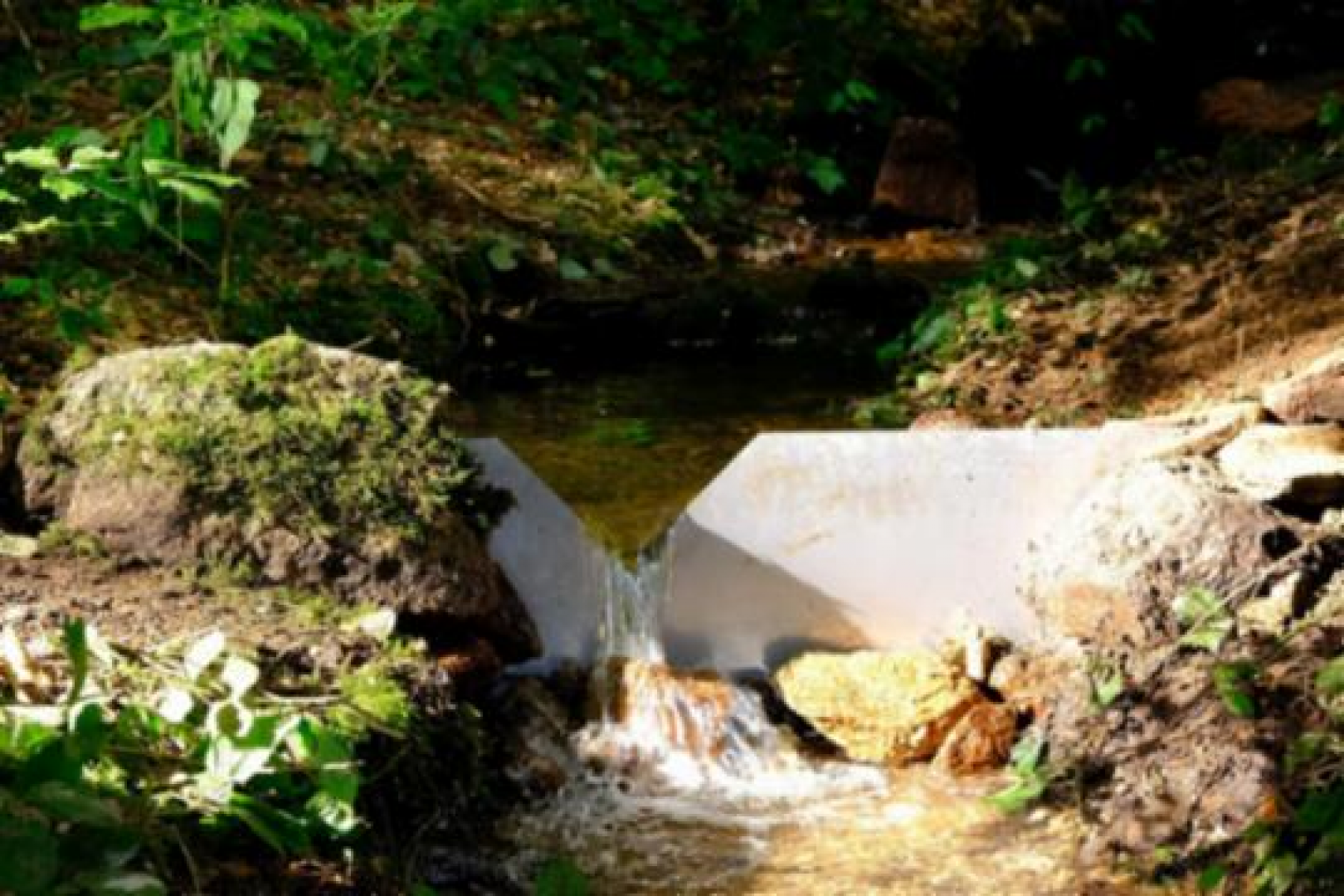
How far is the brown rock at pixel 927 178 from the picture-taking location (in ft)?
31.4

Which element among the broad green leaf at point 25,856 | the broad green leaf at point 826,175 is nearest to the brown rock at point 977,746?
the broad green leaf at point 25,856

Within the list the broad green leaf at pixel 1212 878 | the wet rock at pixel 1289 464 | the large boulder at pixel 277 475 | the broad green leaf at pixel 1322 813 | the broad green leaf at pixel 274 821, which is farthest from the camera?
the wet rock at pixel 1289 464

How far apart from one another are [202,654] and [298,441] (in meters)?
1.29

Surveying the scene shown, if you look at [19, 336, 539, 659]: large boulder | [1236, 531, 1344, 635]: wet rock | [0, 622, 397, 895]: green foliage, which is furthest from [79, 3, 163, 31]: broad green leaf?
[1236, 531, 1344, 635]: wet rock

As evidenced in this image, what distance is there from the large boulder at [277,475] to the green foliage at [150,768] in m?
0.77

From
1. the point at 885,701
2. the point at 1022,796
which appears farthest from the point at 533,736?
the point at 1022,796

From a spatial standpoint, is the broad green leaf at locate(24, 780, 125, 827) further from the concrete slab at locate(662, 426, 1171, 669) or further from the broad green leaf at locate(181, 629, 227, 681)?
the concrete slab at locate(662, 426, 1171, 669)

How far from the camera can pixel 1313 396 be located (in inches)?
194

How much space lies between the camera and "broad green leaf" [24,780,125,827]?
271cm

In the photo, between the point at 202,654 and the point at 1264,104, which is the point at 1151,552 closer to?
the point at 202,654

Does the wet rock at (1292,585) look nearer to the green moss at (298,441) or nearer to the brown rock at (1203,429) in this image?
the brown rock at (1203,429)

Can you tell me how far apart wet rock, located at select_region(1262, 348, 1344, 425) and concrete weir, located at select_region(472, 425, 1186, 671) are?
14.9 inches

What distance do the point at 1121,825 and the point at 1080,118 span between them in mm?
7236

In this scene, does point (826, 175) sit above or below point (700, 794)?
above
